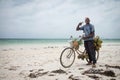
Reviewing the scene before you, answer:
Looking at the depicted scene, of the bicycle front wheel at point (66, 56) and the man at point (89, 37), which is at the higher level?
the man at point (89, 37)

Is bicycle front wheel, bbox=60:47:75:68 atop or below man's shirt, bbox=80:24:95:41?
below

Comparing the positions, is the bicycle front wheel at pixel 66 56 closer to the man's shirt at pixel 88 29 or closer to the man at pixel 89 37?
the man at pixel 89 37

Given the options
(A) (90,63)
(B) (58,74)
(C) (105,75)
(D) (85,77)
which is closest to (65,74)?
(B) (58,74)

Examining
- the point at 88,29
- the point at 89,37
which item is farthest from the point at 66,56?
the point at 88,29

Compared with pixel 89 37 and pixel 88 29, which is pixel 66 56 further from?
pixel 88 29

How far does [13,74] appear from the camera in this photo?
6.21 meters

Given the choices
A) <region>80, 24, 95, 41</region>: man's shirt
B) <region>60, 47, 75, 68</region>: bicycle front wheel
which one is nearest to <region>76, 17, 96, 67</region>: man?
<region>80, 24, 95, 41</region>: man's shirt

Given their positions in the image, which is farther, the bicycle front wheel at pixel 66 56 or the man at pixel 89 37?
the man at pixel 89 37

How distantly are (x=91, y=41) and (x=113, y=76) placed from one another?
74.0 inches

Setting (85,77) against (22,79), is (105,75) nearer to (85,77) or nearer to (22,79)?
(85,77)

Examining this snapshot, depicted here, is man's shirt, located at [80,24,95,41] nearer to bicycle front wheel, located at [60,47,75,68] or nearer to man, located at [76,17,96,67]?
man, located at [76,17,96,67]

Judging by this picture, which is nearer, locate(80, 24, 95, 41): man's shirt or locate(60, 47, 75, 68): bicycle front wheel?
locate(60, 47, 75, 68): bicycle front wheel

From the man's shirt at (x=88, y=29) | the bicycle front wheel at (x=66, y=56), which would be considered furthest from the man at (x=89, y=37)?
the bicycle front wheel at (x=66, y=56)

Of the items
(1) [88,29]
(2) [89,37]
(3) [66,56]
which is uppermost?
(1) [88,29]
